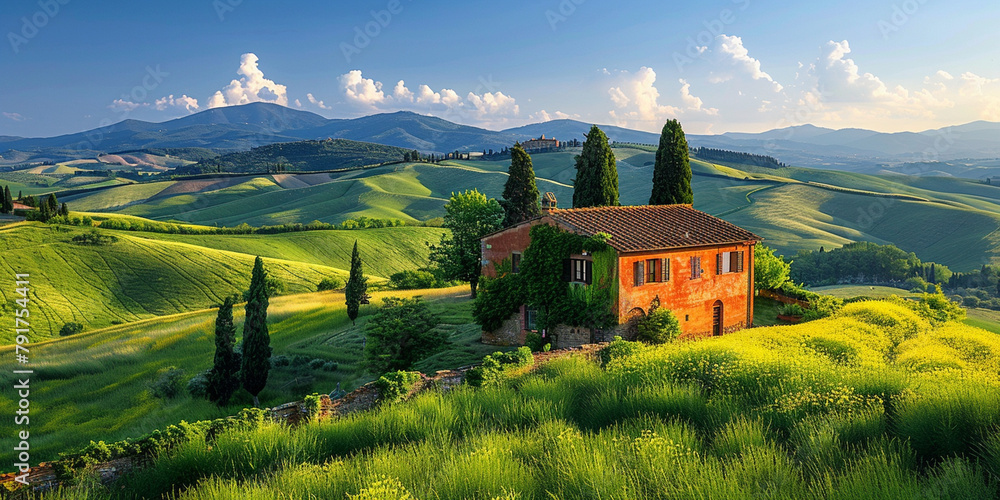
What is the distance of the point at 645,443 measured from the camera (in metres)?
7.96

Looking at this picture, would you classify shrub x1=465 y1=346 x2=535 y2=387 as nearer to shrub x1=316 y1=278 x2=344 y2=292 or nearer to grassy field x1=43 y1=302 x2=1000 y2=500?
grassy field x1=43 y1=302 x2=1000 y2=500

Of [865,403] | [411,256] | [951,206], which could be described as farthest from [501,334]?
[951,206]

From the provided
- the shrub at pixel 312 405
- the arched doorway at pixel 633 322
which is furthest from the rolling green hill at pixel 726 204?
the shrub at pixel 312 405

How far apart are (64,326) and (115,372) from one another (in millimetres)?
20482

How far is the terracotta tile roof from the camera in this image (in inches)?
1102

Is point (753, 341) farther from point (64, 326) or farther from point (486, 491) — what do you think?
point (64, 326)

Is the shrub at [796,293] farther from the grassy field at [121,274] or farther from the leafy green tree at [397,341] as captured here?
the grassy field at [121,274]

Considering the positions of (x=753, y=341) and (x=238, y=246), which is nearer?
(x=753, y=341)

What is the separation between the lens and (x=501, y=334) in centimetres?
3094

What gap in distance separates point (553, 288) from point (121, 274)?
176ft

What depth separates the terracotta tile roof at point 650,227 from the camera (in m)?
28.0

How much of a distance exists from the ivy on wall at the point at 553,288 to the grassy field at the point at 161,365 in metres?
2.47

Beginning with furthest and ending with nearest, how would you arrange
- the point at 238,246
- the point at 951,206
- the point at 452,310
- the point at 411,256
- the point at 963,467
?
the point at 951,206 → the point at 411,256 → the point at 238,246 → the point at 452,310 → the point at 963,467

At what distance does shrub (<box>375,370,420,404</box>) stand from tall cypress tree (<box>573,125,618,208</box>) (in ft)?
92.8
